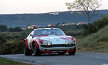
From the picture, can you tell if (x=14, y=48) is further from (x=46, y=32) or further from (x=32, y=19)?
(x=32, y=19)

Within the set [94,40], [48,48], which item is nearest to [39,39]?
[48,48]

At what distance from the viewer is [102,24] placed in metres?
39.5

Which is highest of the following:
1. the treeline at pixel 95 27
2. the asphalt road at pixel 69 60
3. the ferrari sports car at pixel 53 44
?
the treeline at pixel 95 27

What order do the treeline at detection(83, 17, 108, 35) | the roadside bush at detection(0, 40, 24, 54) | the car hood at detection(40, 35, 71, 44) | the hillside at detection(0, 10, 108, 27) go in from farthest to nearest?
the hillside at detection(0, 10, 108, 27)
the roadside bush at detection(0, 40, 24, 54)
the treeline at detection(83, 17, 108, 35)
the car hood at detection(40, 35, 71, 44)

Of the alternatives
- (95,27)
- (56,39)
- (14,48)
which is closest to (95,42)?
(95,27)

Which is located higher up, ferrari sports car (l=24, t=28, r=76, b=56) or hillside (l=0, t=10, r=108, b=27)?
hillside (l=0, t=10, r=108, b=27)

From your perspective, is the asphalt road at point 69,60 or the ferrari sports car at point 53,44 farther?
the ferrari sports car at point 53,44

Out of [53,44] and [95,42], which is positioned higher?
[95,42]

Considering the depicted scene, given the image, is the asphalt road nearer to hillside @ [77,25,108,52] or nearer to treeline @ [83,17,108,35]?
hillside @ [77,25,108,52]

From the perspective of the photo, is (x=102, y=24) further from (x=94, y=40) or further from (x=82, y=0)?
(x=82, y=0)

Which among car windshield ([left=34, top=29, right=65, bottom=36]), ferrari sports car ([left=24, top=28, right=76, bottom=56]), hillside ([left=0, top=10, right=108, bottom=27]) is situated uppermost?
hillside ([left=0, top=10, right=108, bottom=27])

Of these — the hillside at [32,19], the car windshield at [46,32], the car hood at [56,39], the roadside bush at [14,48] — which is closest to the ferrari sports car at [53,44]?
the car hood at [56,39]

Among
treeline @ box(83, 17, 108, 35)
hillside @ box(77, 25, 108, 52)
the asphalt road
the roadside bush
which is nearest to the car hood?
the asphalt road

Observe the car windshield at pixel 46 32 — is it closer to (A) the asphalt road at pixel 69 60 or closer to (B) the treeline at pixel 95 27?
(A) the asphalt road at pixel 69 60
